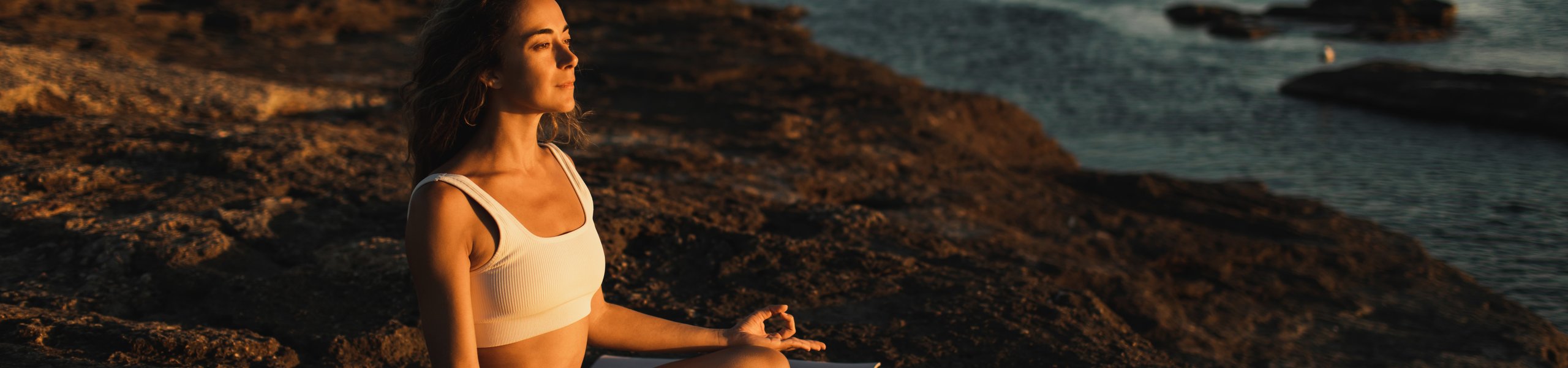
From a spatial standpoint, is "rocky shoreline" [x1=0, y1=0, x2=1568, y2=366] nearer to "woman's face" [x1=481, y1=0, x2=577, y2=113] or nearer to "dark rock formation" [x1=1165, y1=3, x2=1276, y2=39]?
"woman's face" [x1=481, y1=0, x2=577, y2=113]

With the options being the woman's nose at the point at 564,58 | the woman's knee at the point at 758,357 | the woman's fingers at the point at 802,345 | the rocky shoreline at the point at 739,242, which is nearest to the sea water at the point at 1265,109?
the rocky shoreline at the point at 739,242

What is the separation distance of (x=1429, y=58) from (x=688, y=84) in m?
12.1

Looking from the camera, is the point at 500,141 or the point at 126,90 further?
the point at 126,90

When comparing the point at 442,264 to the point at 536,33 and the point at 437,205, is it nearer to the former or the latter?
the point at 437,205

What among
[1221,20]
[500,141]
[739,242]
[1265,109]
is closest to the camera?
[500,141]

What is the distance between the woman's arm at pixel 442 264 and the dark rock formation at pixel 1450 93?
12.1m

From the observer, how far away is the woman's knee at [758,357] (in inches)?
86.8

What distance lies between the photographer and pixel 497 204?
77.0 inches

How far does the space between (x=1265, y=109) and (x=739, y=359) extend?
11.5 m

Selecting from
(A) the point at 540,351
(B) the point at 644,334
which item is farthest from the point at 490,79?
(B) the point at 644,334

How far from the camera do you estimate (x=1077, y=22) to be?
17.8m

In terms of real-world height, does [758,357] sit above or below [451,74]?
below

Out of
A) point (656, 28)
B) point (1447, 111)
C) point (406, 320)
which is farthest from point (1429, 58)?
point (406, 320)

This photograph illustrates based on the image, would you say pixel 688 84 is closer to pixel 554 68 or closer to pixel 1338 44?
pixel 554 68
